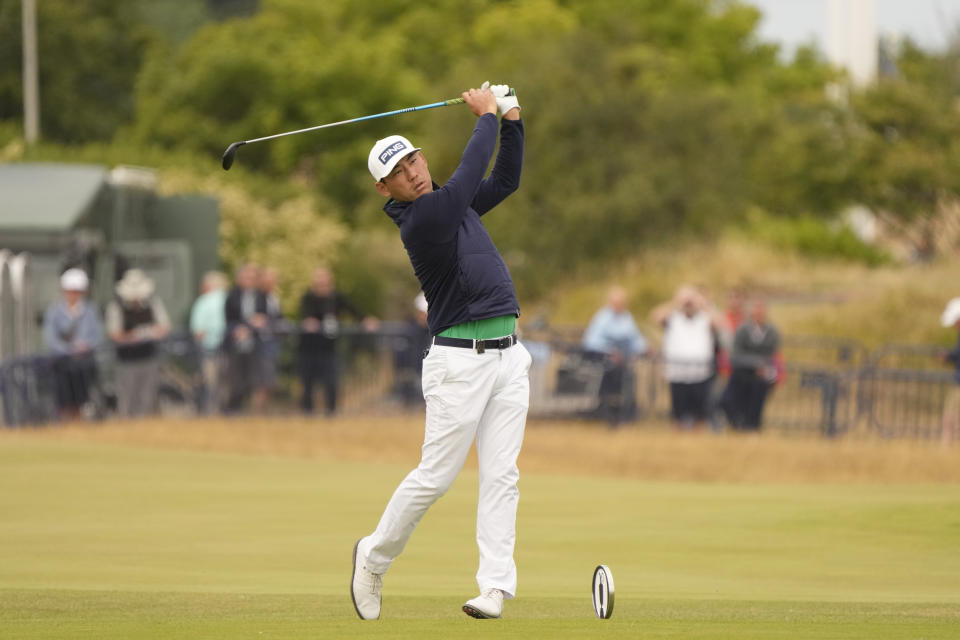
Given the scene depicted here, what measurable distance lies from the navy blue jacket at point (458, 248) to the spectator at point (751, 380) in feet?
38.3

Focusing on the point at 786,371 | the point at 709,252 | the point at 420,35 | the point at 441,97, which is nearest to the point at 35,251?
the point at 786,371

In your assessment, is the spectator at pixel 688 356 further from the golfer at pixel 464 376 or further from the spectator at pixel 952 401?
the golfer at pixel 464 376

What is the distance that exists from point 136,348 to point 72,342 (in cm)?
70

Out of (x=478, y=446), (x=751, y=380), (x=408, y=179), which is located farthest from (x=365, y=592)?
(x=751, y=380)

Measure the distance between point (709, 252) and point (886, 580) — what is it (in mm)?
20927

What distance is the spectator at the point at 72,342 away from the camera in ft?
58.3

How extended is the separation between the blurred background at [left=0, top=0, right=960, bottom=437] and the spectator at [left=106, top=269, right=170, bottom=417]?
50 cm

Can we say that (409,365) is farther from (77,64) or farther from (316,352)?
(77,64)

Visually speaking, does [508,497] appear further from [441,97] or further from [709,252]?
[441,97]

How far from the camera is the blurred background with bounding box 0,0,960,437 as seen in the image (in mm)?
20094

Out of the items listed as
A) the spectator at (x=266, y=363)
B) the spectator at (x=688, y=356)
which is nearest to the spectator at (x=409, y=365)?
the spectator at (x=266, y=363)

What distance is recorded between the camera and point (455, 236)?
6.73 m

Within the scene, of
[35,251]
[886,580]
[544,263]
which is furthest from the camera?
[544,263]

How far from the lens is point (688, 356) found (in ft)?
61.2
